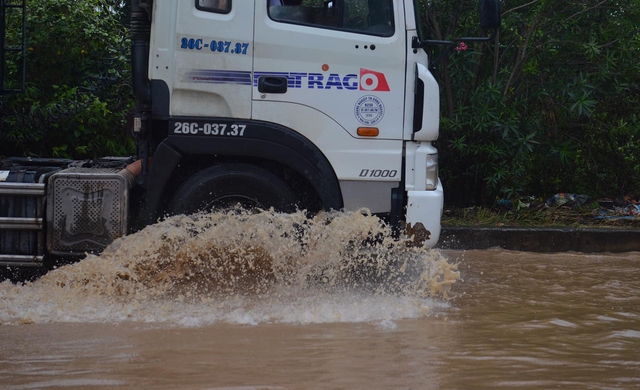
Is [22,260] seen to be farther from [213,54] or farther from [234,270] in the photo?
[213,54]

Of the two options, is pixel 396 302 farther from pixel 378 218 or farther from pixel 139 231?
pixel 139 231

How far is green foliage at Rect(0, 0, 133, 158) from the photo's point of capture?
7.98 m

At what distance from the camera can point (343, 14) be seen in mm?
5598

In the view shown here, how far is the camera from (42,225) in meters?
5.50

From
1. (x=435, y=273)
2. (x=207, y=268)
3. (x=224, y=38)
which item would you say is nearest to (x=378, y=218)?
(x=435, y=273)

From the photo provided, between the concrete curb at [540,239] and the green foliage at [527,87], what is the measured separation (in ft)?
2.36

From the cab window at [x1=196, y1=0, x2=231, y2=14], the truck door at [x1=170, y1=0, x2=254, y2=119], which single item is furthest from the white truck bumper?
the cab window at [x1=196, y1=0, x2=231, y2=14]

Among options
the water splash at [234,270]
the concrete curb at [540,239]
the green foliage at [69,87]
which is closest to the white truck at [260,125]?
the water splash at [234,270]

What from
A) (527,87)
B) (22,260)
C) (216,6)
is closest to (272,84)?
(216,6)

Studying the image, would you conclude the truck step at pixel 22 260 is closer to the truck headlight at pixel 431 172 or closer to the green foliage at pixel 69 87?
the green foliage at pixel 69 87

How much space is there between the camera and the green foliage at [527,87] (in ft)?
27.1

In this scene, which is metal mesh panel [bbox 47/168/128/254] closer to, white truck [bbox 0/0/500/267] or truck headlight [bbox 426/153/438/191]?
white truck [bbox 0/0/500/267]

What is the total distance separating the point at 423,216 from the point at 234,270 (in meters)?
1.37

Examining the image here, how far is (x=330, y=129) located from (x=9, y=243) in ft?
7.79
